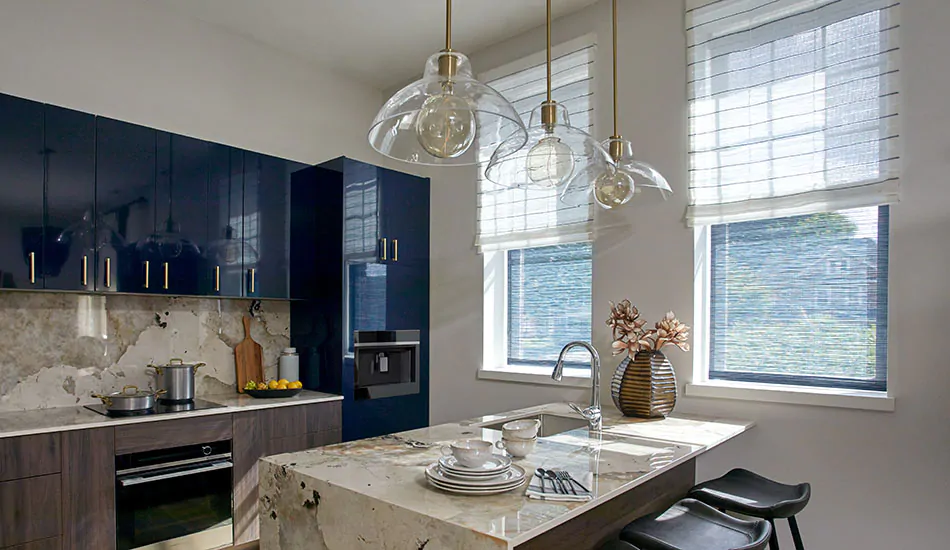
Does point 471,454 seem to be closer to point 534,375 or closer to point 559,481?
point 559,481

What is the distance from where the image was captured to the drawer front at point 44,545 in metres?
2.38

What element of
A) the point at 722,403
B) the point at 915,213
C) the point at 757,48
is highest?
the point at 757,48

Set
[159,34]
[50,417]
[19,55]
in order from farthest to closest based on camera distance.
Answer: [159,34] → [19,55] → [50,417]

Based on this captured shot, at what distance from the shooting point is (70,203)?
9.05 feet

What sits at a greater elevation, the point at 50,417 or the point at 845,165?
the point at 845,165

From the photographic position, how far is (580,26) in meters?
3.42

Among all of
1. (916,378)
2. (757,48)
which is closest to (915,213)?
(916,378)

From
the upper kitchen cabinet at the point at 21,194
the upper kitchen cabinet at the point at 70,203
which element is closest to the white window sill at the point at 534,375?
the upper kitchen cabinet at the point at 70,203

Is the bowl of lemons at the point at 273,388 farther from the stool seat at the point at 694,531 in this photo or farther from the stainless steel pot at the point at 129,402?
the stool seat at the point at 694,531

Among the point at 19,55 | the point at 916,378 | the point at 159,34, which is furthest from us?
the point at 159,34

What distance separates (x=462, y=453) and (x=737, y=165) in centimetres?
200

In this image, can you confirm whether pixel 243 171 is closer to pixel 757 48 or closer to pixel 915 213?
pixel 757 48

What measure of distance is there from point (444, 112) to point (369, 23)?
8.09 feet

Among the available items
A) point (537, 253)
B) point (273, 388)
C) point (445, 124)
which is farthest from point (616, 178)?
point (273, 388)
